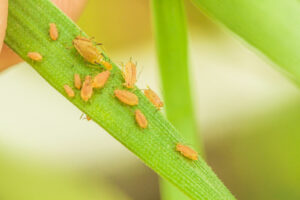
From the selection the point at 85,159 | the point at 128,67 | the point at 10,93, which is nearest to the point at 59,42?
the point at 128,67

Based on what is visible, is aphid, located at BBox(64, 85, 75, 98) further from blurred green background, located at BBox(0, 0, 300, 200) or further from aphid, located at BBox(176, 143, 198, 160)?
blurred green background, located at BBox(0, 0, 300, 200)

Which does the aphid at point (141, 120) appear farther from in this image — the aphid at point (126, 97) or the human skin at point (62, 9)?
the human skin at point (62, 9)

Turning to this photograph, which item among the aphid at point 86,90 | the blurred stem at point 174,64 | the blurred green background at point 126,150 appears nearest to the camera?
the aphid at point 86,90

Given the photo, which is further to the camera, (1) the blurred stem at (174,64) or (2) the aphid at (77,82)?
(1) the blurred stem at (174,64)

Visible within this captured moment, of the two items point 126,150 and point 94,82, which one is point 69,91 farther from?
point 126,150

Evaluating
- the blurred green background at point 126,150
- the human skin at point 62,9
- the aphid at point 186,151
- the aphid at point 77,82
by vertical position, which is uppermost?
the blurred green background at point 126,150

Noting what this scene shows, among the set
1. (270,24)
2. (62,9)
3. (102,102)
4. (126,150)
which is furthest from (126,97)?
(126,150)

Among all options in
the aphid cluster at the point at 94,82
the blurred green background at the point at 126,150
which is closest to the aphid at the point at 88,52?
the aphid cluster at the point at 94,82

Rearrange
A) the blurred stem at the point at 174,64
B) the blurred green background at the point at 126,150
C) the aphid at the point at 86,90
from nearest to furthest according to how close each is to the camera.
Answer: the aphid at the point at 86,90
the blurred stem at the point at 174,64
the blurred green background at the point at 126,150
